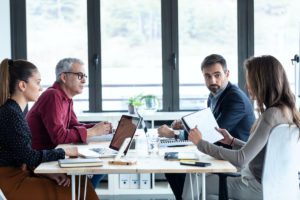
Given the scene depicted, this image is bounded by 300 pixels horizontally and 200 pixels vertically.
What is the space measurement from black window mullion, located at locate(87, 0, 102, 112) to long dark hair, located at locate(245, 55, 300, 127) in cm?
272

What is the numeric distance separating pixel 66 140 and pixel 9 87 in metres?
0.62

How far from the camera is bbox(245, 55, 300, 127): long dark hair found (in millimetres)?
2703

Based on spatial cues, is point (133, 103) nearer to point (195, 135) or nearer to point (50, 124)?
point (50, 124)

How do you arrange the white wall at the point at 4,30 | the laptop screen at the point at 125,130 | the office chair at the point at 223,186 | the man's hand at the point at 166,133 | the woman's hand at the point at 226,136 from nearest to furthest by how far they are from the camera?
the office chair at the point at 223,186
the laptop screen at the point at 125,130
the woman's hand at the point at 226,136
the man's hand at the point at 166,133
the white wall at the point at 4,30

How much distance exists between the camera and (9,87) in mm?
2836

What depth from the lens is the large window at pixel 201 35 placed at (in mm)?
5262

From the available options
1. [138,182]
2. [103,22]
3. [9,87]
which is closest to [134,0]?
[103,22]

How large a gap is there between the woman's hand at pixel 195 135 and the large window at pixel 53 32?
2.60m

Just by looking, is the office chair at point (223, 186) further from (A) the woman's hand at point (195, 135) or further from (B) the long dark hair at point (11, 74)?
(B) the long dark hair at point (11, 74)

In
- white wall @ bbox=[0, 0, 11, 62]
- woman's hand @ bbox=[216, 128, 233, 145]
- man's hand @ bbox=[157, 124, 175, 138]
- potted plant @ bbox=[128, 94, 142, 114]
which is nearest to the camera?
woman's hand @ bbox=[216, 128, 233, 145]

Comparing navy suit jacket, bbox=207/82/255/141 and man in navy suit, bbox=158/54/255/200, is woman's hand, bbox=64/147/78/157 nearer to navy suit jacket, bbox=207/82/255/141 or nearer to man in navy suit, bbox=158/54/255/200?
man in navy suit, bbox=158/54/255/200

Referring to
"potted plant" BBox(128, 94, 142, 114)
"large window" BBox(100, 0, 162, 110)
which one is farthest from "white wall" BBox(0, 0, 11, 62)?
"potted plant" BBox(128, 94, 142, 114)

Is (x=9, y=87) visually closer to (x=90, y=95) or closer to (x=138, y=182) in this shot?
(x=138, y=182)

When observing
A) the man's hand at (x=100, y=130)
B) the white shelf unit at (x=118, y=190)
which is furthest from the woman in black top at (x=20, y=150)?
the white shelf unit at (x=118, y=190)
